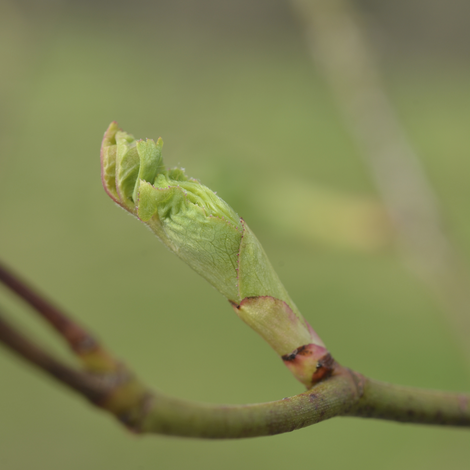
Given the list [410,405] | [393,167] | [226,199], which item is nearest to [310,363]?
[410,405]

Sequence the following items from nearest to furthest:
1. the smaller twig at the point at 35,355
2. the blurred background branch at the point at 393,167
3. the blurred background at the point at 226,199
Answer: the smaller twig at the point at 35,355
the blurred background branch at the point at 393,167
the blurred background at the point at 226,199

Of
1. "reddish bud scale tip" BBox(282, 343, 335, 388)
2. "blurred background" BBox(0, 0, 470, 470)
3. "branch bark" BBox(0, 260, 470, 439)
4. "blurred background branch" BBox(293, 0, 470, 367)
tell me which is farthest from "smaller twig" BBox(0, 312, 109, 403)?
"blurred background branch" BBox(293, 0, 470, 367)

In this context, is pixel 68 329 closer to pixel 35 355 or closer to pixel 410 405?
pixel 35 355

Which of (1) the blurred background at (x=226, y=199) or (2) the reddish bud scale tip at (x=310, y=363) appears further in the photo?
(1) the blurred background at (x=226, y=199)

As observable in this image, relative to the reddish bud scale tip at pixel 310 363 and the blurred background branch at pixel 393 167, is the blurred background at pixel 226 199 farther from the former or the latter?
the reddish bud scale tip at pixel 310 363

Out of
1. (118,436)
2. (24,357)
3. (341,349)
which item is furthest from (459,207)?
(24,357)

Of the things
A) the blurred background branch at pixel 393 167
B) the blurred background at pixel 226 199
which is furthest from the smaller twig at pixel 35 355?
the blurred background branch at pixel 393 167

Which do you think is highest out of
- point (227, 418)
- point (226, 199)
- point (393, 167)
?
point (393, 167)

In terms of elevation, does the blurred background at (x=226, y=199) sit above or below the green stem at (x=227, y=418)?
above
